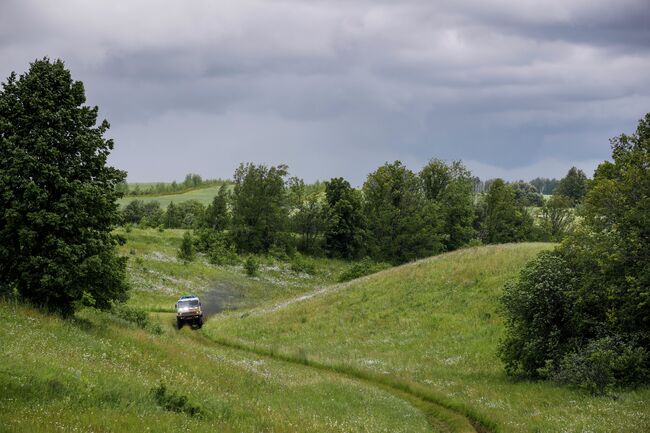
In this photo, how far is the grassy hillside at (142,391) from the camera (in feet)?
33.9

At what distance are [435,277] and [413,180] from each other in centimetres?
5410

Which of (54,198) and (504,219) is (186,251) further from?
(504,219)

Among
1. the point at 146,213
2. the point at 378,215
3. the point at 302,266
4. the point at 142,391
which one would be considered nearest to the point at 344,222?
the point at 378,215

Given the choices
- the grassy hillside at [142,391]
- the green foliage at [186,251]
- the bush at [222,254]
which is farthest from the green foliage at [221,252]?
the grassy hillside at [142,391]

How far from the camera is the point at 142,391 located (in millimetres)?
13086

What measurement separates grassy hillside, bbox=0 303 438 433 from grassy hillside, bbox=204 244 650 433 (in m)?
4.04

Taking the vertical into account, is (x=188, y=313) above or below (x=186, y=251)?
below

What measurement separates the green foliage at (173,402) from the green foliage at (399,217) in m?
84.4

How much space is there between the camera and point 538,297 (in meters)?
25.6

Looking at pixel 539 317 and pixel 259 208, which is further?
pixel 259 208

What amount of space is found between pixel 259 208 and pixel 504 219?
4639 centimetres

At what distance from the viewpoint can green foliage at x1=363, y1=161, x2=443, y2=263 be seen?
9575 centimetres

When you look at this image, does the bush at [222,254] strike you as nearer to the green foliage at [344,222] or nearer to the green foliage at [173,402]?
the green foliage at [344,222]

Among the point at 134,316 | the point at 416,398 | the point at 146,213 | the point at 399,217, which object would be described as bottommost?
the point at 416,398
